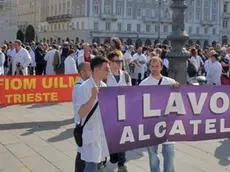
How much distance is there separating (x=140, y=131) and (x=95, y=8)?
69763 mm

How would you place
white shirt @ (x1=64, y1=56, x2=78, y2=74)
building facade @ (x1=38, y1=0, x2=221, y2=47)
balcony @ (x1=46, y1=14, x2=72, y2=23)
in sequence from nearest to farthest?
1. white shirt @ (x1=64, y1=56, x2=78, y2=74)
2. building facade @ (x1=38, y1=0, x2=221, y2=47)
3. balcony @ (x1=46, y1=14, x2=72, y2=23)

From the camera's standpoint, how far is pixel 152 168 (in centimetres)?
493

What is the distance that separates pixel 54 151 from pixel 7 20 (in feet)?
139

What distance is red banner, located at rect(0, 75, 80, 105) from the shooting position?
9.70 metres

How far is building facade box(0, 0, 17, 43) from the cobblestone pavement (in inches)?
1518

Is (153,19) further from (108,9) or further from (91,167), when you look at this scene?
(91,167)

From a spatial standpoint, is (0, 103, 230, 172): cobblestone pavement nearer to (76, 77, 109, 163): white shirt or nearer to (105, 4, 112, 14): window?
(76, 77, 109, 163): white shirt

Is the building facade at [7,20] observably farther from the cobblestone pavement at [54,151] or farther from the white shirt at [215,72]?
the cobblestone pavement at [54,151]

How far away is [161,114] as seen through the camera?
4.84 m

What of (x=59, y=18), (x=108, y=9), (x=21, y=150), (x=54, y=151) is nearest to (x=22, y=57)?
(x=21, y=150)

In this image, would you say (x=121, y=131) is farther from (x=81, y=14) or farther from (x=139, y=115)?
(x=81, y=14)

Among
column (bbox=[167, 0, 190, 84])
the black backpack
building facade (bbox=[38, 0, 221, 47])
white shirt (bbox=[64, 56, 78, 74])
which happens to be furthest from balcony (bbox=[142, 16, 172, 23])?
white shirt (bbox=[64, 56, 78, 74])

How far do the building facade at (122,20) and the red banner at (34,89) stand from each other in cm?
5635

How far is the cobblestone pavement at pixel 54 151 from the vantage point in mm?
5840
